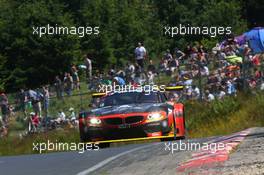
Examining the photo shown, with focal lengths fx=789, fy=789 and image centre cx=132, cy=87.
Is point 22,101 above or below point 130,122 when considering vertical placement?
above

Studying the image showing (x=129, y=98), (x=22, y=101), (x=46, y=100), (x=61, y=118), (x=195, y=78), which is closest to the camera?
(x=129, y=98)

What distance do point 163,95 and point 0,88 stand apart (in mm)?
27587

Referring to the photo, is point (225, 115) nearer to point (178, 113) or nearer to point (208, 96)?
point (208, 96)

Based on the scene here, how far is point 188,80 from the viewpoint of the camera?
25.4 meters

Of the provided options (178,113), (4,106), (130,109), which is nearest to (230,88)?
(178,113)

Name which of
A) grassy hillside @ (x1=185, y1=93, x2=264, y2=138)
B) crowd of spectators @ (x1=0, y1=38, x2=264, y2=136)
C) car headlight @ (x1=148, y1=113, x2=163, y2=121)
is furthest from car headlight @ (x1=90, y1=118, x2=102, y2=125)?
crowd of spectators @ (x1=0, y1=38, x2=264, y2=136)

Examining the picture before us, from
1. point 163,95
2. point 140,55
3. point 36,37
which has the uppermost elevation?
point 36,37

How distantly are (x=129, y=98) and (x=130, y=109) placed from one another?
0.87 meters

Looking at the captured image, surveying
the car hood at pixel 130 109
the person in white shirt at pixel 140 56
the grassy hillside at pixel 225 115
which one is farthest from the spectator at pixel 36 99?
the car hood at pixel 130 109

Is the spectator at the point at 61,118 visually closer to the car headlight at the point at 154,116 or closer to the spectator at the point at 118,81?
the spectator at the point at 118,81

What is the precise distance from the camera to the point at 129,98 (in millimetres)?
16844

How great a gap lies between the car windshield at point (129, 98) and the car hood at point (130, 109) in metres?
0.34

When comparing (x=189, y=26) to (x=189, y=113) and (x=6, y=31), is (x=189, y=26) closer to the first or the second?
(x=6, y=31)

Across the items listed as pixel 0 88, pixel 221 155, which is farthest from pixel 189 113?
pixel 0 88
